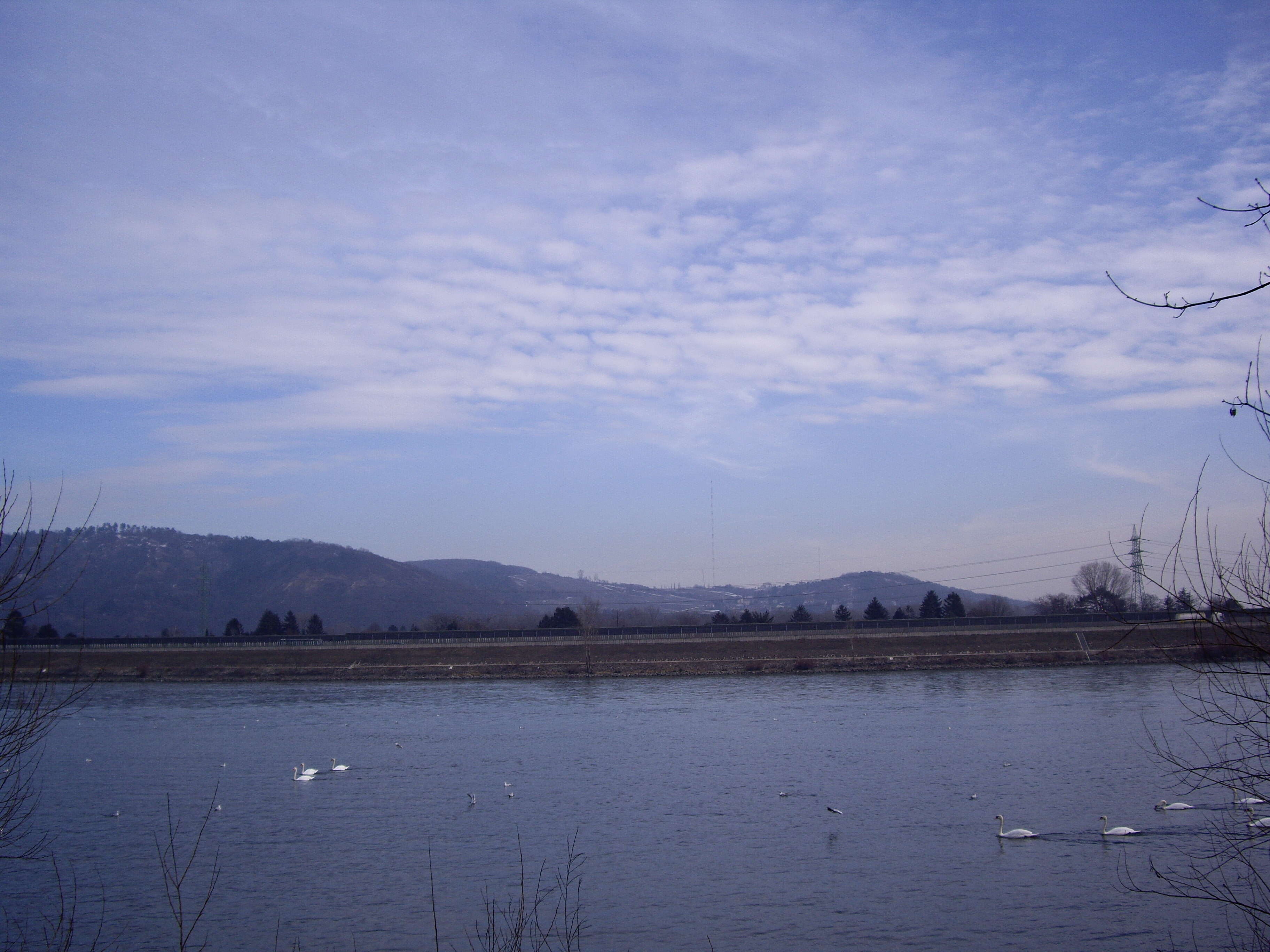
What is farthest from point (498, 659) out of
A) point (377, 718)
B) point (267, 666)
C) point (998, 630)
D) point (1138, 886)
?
point (1138, 886)

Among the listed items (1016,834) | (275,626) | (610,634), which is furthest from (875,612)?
(1016,834)

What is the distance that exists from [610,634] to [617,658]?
22.9ft

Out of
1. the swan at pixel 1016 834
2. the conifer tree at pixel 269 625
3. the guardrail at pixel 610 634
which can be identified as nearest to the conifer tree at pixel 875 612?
the guardrail at pixel 610 634

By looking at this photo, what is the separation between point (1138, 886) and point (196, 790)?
23.5 m

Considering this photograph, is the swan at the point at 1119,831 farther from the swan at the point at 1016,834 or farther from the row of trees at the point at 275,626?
the row of trees at the point at 275,626

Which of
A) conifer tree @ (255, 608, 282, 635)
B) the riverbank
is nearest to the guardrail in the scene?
the riverbank

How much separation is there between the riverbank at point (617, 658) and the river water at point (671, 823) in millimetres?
18927

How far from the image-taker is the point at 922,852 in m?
17.8

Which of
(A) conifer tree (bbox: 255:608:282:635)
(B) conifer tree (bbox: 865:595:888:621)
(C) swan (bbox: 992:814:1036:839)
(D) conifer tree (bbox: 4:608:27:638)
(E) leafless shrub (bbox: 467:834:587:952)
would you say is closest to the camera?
(D) conifer tree (bbox: 4:608:27:638)

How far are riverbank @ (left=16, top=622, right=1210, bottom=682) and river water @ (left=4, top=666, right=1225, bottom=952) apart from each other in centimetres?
1893

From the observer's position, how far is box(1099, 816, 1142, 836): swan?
18062 mm

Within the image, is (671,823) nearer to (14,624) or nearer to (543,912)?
(543,912)

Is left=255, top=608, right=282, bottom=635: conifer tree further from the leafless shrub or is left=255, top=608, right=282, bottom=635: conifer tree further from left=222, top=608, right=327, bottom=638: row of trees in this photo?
the leafless shrub

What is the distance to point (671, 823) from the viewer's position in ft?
67.7
